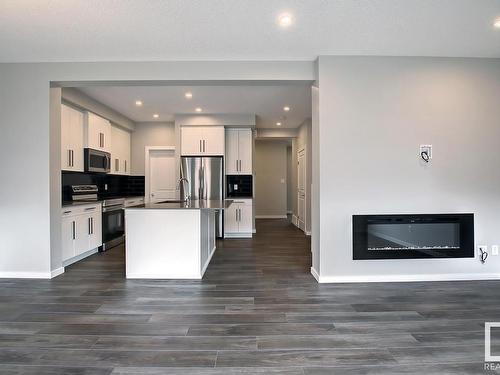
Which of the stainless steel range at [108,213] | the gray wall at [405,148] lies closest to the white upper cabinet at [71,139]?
the stainless steel range at [108,213]

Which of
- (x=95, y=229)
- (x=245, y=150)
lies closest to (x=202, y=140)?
(x=245, y=150)

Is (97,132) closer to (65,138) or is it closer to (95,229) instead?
(65,138)

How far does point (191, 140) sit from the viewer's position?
229 inches

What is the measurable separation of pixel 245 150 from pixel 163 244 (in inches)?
134

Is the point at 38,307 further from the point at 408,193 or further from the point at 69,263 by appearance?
the point at 408,193

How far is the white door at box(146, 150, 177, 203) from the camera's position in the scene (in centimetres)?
641

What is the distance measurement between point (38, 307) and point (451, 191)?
4528 millimetres

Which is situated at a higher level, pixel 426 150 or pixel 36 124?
pixel 36 124

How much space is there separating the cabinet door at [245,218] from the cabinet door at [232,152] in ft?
2.70

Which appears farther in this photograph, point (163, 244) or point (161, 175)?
point (161, 175)

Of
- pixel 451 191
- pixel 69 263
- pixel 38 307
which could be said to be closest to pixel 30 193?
pixel 69 263

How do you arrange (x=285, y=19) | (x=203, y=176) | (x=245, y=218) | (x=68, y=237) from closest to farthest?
(x=285, y=19) < (x=68, y=237) < (x=203, y=176) < (x=245, y=218)

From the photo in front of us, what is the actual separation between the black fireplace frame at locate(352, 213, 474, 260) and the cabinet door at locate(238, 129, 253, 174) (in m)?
3.40

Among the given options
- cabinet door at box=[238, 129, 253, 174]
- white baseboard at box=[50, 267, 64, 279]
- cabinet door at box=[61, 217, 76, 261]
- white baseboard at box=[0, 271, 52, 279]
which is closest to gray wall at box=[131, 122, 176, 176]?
cabinet door at box=[238, 129, 253, 174]
